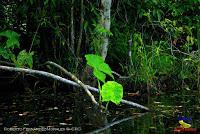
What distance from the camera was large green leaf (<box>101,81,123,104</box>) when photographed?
509 centimetres

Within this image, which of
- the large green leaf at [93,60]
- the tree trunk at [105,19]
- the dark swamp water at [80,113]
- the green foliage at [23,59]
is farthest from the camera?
the tree trunk at [105,19]

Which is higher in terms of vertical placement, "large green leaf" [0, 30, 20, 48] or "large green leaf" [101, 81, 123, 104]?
"large green leaf" [0, 30, 20, 48]

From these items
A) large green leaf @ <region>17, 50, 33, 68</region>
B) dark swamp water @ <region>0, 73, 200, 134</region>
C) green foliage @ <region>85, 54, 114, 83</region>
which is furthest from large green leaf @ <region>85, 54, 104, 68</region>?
large green leaf @ <region>17, 50, 33, 68</region>

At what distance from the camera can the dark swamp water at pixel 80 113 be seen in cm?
505

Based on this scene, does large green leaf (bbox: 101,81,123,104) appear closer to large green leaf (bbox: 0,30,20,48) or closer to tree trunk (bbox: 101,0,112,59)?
large green leaf (bbox: 0,30,20,48)

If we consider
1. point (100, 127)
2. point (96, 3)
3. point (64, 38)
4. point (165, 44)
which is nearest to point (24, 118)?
point (100, 127)

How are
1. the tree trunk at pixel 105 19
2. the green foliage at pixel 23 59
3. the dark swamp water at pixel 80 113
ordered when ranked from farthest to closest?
the tree trunk at pixel 105 19 < the green foliage at pixel 23 59 < the dark swamp water at pixel 80 113

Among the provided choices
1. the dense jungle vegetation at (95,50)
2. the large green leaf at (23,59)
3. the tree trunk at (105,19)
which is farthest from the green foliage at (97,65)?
the tree trunk at (105,19)

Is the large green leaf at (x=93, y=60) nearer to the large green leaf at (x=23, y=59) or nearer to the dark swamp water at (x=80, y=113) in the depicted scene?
the dark swamp water at (x=80, y=113)

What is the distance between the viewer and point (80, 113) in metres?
5.85

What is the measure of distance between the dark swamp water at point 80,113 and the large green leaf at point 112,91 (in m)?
0.30

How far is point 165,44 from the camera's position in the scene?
8422 mm

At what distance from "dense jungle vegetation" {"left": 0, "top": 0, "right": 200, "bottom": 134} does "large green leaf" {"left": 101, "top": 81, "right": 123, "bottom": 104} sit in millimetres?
1080

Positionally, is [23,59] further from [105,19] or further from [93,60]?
[93,60]
